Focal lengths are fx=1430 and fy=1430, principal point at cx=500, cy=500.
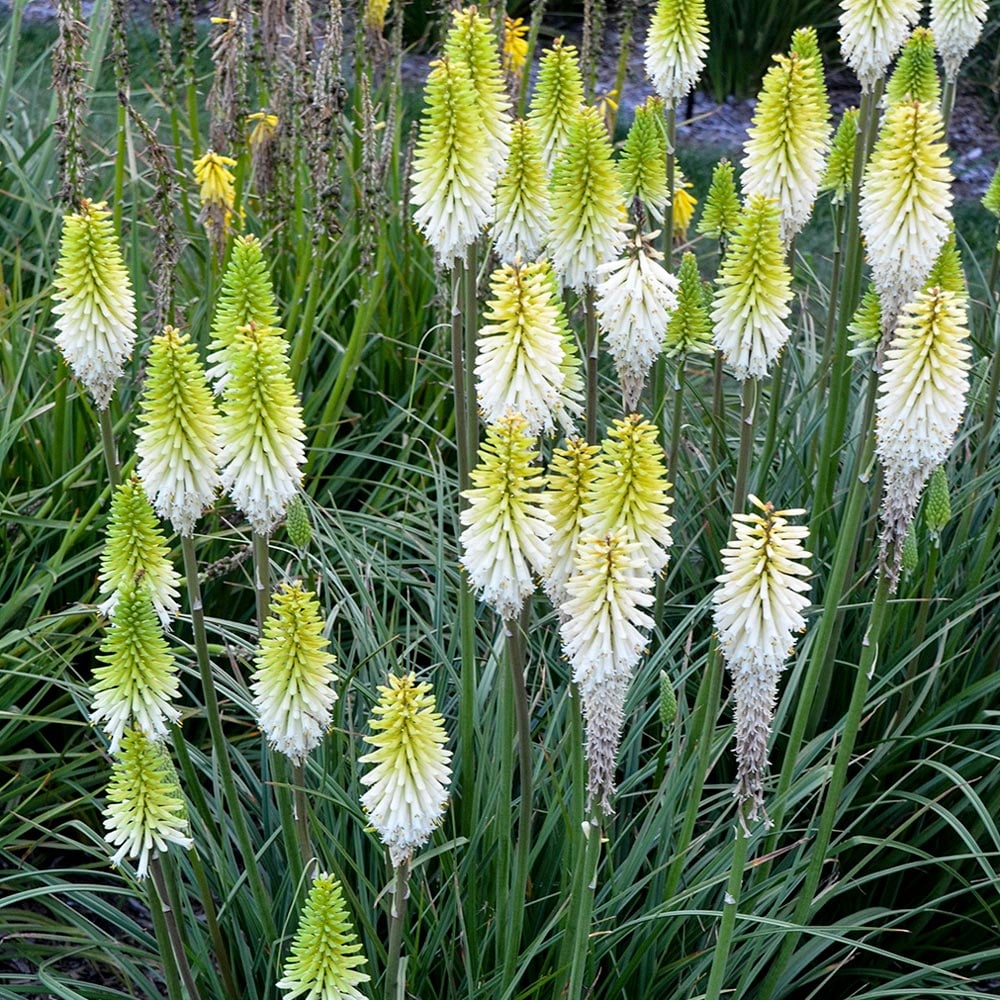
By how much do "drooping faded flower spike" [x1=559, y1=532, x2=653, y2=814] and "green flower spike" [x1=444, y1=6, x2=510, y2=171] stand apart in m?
1.10

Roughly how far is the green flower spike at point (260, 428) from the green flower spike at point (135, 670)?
28 cm

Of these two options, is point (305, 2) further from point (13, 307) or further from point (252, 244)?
point (252, 244)

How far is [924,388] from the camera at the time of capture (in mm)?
2678

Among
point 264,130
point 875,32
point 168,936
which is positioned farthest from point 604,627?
point 264,130

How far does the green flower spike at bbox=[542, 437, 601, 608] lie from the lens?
2574mm

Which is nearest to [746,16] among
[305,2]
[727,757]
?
[305,2]

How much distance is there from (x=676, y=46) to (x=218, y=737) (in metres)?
2.21

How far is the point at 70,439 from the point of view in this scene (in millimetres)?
5086

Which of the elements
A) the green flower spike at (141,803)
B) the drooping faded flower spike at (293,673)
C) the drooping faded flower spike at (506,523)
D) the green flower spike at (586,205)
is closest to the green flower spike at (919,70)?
the green flower spike at (586,205)

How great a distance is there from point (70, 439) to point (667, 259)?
2239 millimetres

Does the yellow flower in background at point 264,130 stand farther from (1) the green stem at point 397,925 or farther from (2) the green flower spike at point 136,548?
(1) the green stem at point 397,925

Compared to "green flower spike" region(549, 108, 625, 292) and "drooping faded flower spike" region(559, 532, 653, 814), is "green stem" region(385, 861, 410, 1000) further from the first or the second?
"green flower spike" region(549, 108, 625, 292)

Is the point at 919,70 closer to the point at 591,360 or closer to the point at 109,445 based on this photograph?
the point at 591,360

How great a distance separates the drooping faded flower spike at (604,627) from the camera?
94.1 inches
